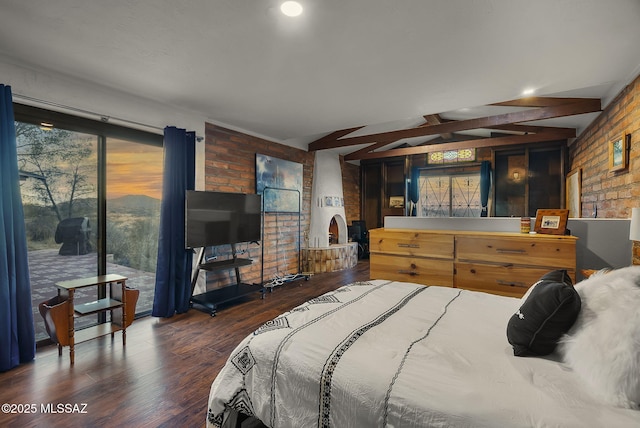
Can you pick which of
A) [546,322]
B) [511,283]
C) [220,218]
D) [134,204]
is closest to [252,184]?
[220,218]

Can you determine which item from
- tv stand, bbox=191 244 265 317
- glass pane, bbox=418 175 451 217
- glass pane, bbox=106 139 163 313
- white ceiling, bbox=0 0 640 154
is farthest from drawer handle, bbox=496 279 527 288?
glass pane, bbox=418 175 451 217

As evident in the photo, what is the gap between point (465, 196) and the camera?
700cm

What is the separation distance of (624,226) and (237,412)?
3.25m

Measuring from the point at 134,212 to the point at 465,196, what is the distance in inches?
261

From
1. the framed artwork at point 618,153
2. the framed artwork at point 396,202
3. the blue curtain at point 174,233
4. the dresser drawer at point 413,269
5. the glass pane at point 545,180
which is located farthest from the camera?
the framed artwork at point 396,202

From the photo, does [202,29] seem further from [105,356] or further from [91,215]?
[105,356]

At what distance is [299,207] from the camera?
5.26m

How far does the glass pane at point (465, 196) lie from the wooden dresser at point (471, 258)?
175 inches

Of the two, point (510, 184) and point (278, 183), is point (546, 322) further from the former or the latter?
point (510, 184)

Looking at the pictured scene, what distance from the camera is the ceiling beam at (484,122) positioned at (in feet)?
11.1

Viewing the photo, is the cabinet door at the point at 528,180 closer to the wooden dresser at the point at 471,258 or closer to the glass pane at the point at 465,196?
the glass pane at the point at 465,196

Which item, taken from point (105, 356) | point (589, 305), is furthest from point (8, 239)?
point (589, 305)

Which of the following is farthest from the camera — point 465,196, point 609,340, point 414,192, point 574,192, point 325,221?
point 414,192

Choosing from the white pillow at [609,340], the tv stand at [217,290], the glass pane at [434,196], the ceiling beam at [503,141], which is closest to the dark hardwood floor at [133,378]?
the tv stand at [217,290]
